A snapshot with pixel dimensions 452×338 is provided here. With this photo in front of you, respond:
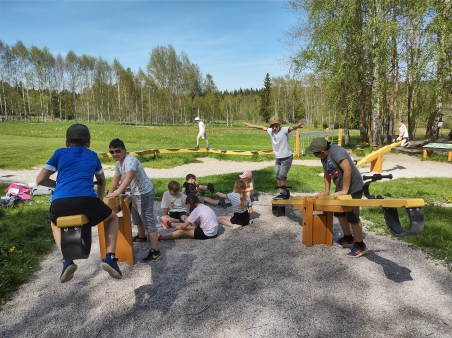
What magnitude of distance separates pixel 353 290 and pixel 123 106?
219ft

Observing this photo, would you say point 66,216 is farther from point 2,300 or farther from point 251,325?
point 251,325

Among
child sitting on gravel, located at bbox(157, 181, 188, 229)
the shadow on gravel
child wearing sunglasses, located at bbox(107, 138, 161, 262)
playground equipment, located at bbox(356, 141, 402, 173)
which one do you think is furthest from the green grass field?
child sitting on gravel, located at bbox(157, 181, 188, 229)

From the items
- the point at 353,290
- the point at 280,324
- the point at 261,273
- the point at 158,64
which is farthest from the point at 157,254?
the point at 158,64

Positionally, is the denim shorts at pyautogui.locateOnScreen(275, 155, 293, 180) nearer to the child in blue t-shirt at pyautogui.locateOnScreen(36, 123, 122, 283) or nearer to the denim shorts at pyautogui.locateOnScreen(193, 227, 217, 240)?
the denim shorts at pyautogui.locateOnScreen(193, 227, 217, 240)

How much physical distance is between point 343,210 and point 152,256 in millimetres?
2740

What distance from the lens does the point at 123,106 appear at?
65.0 metres

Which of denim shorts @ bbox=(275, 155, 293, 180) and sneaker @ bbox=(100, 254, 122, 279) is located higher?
denim shorts @ bbox=(275, 155, 293, 180)

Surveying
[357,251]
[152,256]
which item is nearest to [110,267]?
[152,256]

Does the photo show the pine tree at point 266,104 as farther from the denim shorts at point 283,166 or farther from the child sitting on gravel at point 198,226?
the child sitting on gravel at point 198,226

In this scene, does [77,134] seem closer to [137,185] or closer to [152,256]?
[137,185]

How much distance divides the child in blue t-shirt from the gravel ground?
570 millimetres

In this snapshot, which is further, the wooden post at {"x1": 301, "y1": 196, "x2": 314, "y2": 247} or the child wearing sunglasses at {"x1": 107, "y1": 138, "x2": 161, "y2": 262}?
the wooden post at {"x1": 301, "y1": 196, "x2": 314, "y2": 247}

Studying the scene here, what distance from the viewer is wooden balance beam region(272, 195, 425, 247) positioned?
11.5 feet

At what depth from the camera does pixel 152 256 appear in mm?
4586
